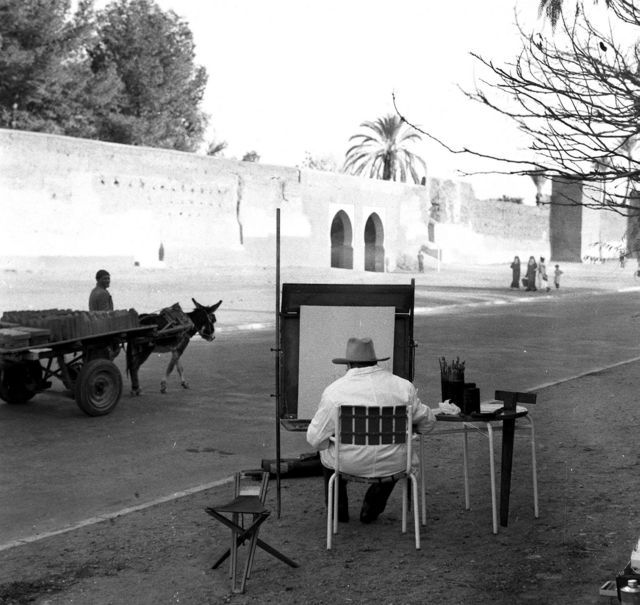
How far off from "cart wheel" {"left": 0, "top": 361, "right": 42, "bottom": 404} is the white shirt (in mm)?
6162

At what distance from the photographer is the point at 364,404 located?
609 cm

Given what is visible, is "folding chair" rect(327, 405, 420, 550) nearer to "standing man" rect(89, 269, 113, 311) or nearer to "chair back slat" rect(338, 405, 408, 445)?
"chair back slat" rect(338, 405, 408, 445)

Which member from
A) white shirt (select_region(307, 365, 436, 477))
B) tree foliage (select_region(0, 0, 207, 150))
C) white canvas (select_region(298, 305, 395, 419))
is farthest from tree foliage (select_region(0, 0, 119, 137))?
Answer: white shirt (select_region(307, 365, 436, 477))

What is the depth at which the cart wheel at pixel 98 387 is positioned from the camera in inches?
422

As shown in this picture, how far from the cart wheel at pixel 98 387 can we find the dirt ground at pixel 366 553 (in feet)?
11.8

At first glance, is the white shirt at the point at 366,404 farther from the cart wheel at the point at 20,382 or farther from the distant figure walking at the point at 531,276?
the distant figure walking at the point at 531,276

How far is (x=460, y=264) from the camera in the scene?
61.1m

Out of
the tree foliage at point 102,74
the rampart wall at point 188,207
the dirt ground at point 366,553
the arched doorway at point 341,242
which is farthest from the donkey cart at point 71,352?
the arched doorway at point 341,242

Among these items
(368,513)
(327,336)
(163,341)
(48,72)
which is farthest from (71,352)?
(48,72)

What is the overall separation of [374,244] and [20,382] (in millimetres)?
43799

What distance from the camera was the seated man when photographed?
20.0ft

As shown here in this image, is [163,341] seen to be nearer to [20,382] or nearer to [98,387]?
[98,387]

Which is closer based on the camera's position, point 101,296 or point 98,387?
point 98,387

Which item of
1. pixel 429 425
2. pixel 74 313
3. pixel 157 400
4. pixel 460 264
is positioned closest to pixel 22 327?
pixel 74 313
